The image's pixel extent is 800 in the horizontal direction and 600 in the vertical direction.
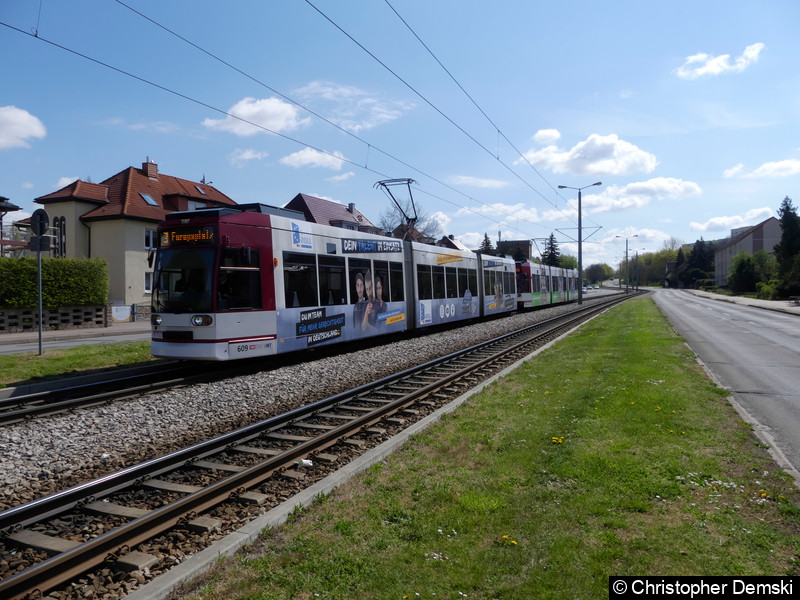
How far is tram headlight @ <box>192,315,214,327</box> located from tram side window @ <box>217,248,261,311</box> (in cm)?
28

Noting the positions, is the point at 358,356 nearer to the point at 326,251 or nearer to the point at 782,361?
the point at 326,251

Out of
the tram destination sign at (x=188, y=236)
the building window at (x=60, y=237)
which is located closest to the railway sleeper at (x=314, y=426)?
the tram destination sign at (x=188, y=236)

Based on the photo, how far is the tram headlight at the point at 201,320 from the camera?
10.5 m

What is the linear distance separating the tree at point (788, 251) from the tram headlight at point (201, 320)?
54666 millimetres

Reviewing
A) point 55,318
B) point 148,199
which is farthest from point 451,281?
point 148,199

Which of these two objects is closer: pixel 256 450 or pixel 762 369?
pixel 256 450

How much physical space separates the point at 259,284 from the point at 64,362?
18.9 feet

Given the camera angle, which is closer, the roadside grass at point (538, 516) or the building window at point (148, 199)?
the roadside grass at point (538, 516)

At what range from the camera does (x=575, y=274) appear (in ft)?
180

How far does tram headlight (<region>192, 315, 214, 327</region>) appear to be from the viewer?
10539mm

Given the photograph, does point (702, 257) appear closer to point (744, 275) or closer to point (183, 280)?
point (744, 275)

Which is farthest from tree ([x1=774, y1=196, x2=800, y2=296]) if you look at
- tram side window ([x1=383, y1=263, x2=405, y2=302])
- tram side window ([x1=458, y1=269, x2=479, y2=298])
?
tram side window ([x1=383, y1=263, x2=405, y2=302])

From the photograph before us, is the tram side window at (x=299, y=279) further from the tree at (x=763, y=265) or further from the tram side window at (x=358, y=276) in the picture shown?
the tree at (x=763, y=265)

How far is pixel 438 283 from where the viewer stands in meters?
20.4
